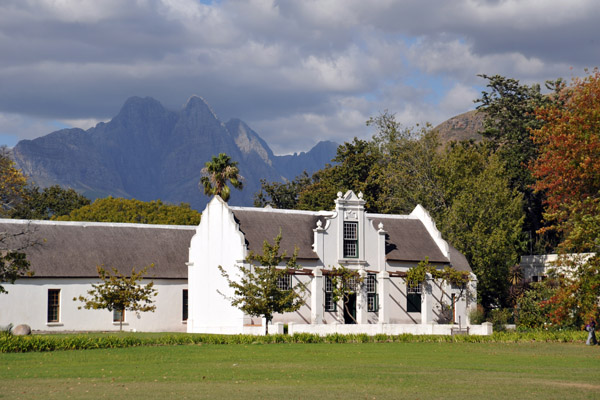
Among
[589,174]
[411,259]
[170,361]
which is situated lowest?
[170,361]

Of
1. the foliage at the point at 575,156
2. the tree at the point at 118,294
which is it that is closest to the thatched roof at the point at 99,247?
the tree at the point at 118,294

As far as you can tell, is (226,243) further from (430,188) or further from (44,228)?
(430,188)

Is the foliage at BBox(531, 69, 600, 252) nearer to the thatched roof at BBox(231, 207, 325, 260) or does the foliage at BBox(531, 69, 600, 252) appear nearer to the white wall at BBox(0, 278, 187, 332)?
the thatched roof at BBox(231, 207, 325, 260)

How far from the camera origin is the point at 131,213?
83375 mm

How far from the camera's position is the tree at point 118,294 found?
1956 inches

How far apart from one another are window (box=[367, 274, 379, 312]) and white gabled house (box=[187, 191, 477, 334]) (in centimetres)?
6

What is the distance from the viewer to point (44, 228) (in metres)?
54.3

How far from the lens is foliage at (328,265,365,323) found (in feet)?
168

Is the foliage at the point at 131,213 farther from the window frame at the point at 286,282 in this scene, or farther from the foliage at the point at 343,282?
the window frame at the point at 286,282

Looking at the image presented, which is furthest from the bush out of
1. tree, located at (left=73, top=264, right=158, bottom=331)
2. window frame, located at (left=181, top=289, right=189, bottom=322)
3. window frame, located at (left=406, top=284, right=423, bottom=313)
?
tree, located at (left=73, top=264, right=158, bottom=331)

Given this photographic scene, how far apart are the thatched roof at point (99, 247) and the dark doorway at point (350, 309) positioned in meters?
11.0

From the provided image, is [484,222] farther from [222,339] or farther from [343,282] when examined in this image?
[222,339]

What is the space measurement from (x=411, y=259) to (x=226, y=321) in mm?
13102

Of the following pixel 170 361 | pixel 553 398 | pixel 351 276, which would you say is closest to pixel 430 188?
pixel 351 276
